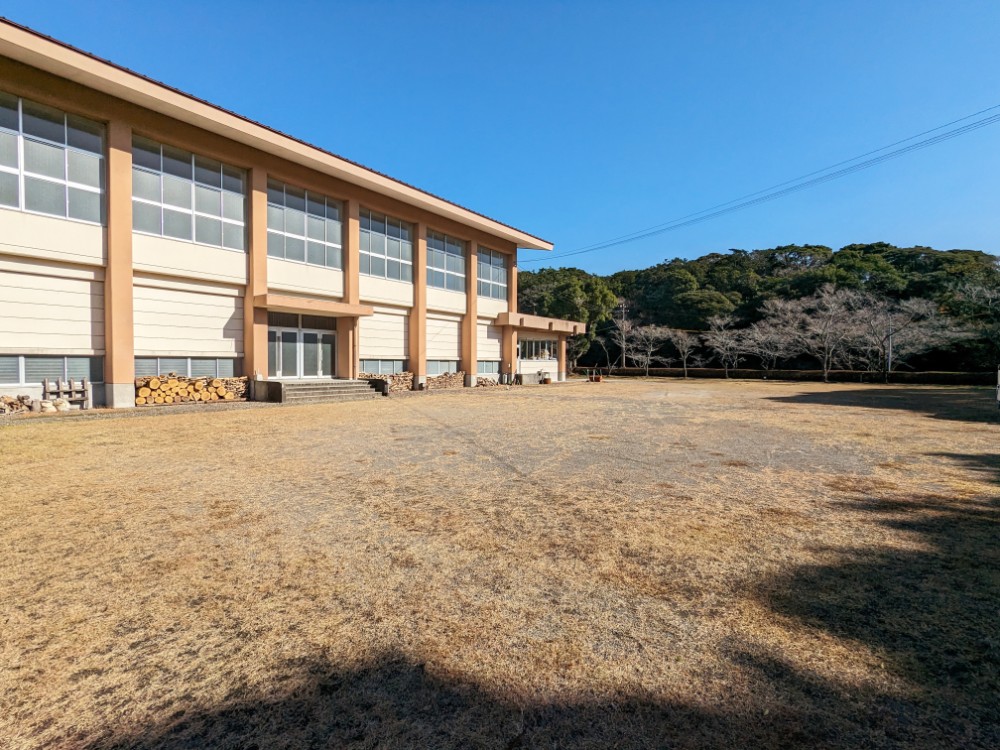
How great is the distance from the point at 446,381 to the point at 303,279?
828 cm

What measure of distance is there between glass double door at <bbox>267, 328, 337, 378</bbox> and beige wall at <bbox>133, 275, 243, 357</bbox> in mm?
1350

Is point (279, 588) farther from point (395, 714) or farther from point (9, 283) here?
point (9, 283)

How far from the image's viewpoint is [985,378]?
27.1m

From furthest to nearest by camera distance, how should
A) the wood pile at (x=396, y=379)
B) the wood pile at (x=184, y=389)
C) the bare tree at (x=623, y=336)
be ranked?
the bare tree at (x=623, y=336)
the wood pile at (x=396, y=379)
the wood pile at (x=184, y=389)

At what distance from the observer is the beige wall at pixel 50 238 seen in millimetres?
11477

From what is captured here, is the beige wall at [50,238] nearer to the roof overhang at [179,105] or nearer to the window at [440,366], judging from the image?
the roof overhang at [179,105]

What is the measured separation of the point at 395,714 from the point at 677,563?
7.17 feet

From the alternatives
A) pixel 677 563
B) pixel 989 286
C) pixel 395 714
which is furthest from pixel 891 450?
pixel 989 286

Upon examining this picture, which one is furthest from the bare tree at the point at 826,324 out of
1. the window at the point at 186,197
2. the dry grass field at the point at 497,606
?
the window at the point at 186,197

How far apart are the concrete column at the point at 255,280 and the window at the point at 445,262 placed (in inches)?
313

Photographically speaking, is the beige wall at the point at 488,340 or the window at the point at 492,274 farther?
the window at the point at 492,274

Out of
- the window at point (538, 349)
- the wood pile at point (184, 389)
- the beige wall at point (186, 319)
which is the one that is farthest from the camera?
the window at point (538, 349)

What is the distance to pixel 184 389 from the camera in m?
14.3

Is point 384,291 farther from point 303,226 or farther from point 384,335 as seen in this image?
point 303,226
